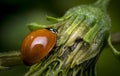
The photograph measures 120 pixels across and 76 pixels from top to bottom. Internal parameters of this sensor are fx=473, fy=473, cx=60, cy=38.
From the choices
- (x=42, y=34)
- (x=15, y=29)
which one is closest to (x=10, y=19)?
(x=15, y=29)

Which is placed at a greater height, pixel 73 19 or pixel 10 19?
pixel 73 19

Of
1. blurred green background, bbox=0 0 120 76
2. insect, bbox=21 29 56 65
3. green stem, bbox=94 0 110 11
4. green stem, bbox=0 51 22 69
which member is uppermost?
green stem, bbox=94 0 110 11

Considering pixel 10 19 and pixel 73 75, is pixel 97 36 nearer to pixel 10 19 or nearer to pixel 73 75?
pixel 73 75

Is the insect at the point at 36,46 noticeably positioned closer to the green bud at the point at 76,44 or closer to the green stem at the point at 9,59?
the green bud at the point at 76,44

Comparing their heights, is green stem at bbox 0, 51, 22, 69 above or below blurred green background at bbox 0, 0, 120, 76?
above

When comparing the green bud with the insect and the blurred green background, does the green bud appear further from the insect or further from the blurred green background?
the blurred green background

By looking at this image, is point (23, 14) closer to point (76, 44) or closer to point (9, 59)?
point (9, 59)

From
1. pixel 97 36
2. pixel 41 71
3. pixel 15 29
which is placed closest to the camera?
pixel 41 71

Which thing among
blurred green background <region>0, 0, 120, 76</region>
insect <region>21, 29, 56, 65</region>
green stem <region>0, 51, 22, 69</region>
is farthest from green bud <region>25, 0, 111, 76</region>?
blurred green background <region>0, 0, 120, 76</region>

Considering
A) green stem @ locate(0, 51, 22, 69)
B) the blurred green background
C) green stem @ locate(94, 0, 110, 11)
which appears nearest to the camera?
green stem @ locate(0, 51, 22, 69)
